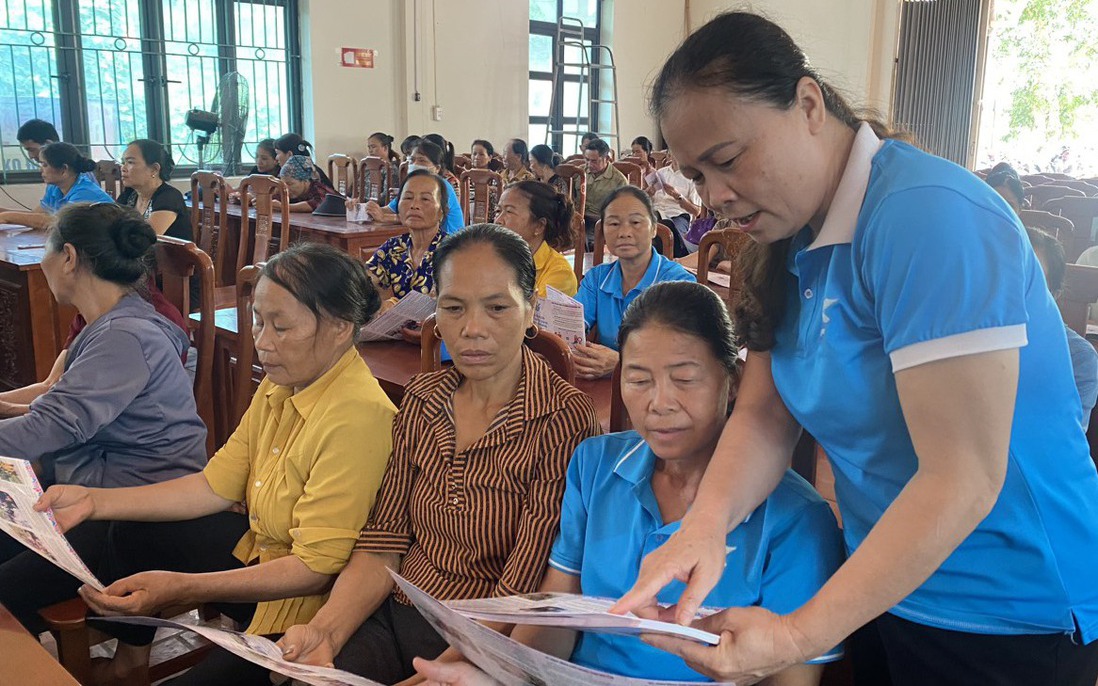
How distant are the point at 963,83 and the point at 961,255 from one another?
9.75 m

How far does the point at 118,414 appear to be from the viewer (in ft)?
5.48

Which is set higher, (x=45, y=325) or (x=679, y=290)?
(x=679, y=290)

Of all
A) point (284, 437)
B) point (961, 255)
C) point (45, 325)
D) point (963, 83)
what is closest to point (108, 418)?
point (284, 437)

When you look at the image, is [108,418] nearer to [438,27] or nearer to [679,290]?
[679,290]

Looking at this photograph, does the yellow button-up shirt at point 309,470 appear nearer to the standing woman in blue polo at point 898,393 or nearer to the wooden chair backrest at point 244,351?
the wooden chair backrest at point 244,351

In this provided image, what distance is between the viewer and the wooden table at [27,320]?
134 inches

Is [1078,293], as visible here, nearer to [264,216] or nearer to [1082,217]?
[1082,217]

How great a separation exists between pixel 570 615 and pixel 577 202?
4.43 meters

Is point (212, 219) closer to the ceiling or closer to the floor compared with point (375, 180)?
closer to the floor

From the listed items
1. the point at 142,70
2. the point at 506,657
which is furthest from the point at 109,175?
the point at 506,657

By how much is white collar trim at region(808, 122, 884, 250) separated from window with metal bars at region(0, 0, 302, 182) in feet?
24.4

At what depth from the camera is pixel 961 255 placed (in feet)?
2.19

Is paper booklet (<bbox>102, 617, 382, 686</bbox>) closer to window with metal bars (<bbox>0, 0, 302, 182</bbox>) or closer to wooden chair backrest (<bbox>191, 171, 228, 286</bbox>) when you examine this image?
wooden chair backrest (<bbox>191, 171, 228, 286</bbox>)

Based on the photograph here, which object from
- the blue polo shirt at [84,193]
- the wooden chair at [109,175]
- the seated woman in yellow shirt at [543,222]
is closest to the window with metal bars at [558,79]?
the wooden chair at [109,175]
